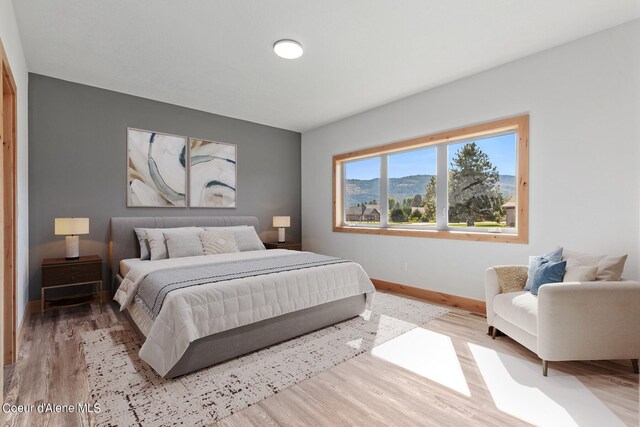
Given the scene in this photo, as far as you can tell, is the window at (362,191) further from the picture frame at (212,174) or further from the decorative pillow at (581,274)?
the decorative pillow at (581,274)

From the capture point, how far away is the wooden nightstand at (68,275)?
3.35m

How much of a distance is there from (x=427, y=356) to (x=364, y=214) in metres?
2.98

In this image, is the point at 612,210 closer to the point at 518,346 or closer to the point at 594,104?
the point at 594,104

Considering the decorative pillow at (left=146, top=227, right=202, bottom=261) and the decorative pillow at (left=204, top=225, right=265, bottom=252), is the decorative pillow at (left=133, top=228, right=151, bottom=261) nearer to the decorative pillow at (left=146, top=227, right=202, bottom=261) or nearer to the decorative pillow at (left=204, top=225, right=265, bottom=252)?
the decorative pillow at (left=146, top=227, right=202, bottom=261)

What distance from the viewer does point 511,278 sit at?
113 inches

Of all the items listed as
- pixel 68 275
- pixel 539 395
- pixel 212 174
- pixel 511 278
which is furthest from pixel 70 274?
pixel 511 278

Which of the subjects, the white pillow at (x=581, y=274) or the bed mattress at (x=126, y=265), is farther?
the bed mattress at (x=126, y=265)

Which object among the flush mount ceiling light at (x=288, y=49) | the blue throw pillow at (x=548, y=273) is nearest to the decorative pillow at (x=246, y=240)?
the flush mount ceiling light at (x=288, y=49)

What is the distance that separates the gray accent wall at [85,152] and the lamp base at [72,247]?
26cm

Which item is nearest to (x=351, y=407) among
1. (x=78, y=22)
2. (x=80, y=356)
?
(x=80, y=356)

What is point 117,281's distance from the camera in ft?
12.3

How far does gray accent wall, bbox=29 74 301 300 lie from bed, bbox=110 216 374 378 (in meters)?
0.42

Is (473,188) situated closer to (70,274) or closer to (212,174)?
(212,174)

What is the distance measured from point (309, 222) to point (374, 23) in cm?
390
